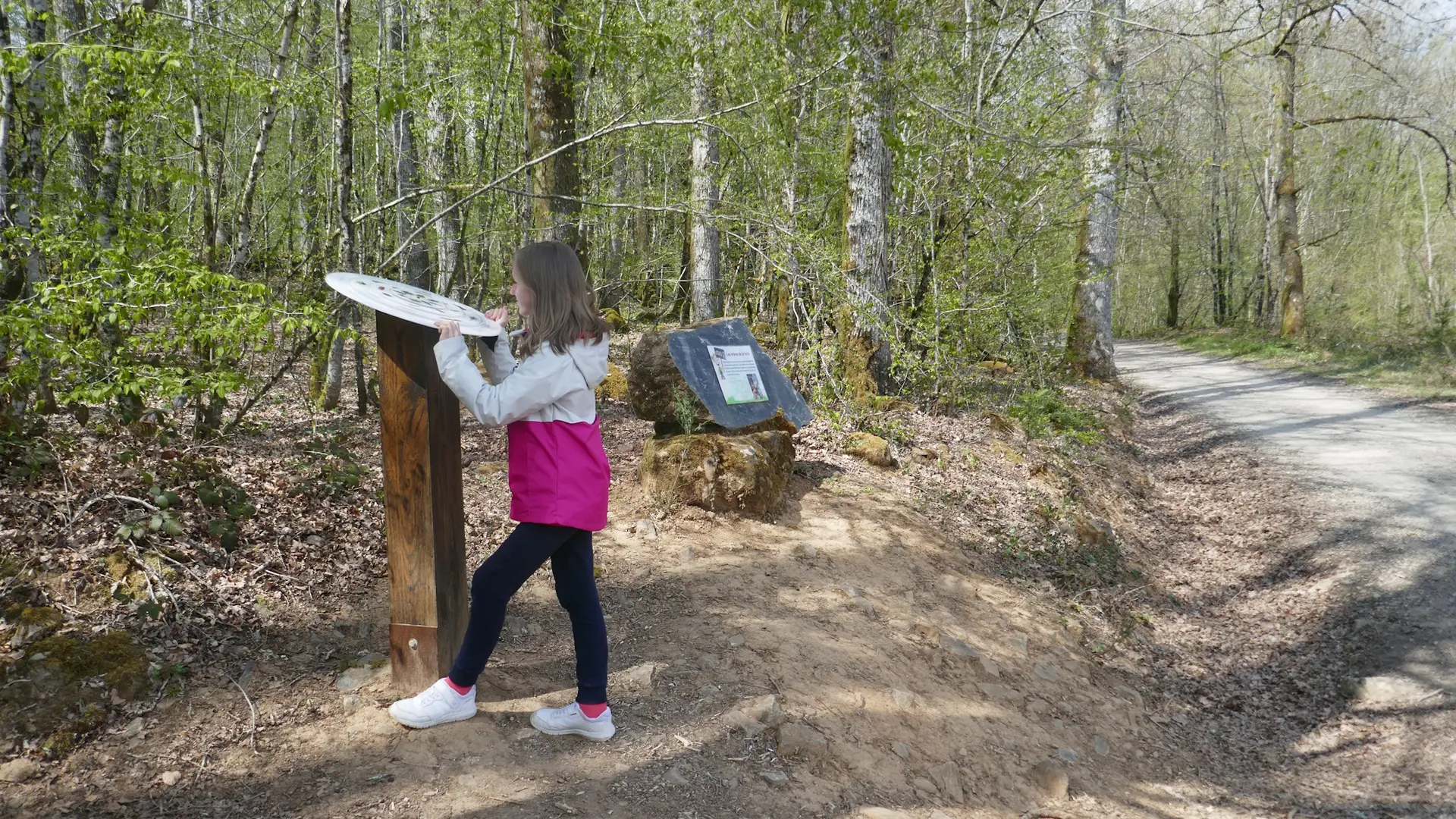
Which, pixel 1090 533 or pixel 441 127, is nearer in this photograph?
pixel 1090 533

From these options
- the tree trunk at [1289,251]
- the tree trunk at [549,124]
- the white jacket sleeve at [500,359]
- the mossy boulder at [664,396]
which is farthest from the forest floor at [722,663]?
the tree trunk at [1289,251]

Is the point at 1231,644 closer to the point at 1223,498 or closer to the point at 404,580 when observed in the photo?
the point at 1223,498

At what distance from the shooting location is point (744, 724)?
3797 mm

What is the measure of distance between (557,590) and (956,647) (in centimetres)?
282

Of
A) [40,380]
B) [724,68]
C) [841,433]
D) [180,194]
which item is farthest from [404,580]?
[180,194]

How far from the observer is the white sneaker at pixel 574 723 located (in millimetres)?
3482

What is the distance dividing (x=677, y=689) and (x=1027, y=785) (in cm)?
176

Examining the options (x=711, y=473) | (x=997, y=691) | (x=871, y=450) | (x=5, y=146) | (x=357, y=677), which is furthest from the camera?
(x=871, y=450)

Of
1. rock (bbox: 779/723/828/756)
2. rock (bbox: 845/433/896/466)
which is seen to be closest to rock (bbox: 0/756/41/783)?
rock (bbox: 779/723/828/756)

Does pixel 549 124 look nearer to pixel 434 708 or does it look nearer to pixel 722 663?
pixel 722 663

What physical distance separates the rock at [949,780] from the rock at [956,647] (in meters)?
1.13

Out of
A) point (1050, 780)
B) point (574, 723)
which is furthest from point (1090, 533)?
point (574, 723)

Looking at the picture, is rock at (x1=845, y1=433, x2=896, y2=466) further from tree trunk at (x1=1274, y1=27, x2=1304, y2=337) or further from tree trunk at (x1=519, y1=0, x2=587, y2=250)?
tree trunk at (x1=1274, y1=27, x2=1304, y2=337)

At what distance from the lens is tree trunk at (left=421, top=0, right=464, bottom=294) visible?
281 inches
